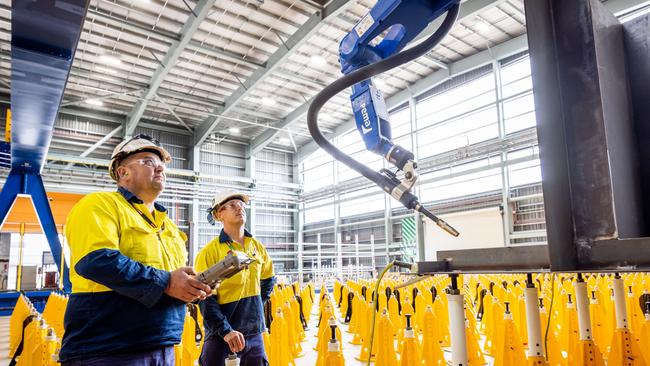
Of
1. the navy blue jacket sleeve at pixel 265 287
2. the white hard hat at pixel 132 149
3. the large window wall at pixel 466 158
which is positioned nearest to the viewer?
the white hard hat at pixel 132 149

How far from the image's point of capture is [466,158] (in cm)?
1429

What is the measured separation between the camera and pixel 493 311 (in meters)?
4.49

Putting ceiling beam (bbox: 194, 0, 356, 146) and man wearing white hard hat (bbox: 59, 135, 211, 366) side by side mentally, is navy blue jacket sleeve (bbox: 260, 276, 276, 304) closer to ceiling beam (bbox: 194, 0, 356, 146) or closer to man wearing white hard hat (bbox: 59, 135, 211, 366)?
man wearing white hard hat (bbox: 59, 135, 211, 366)

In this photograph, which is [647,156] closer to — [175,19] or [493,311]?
[493,311]

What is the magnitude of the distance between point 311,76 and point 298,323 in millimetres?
11106

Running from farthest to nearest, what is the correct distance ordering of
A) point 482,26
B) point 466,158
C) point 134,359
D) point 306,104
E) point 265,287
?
point 306,104, point 466,158, point 482,26, point 265,287, point 134,359

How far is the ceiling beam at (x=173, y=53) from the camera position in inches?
408

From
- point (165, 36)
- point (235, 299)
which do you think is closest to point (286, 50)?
point (165, 36)

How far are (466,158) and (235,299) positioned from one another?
12.8 m

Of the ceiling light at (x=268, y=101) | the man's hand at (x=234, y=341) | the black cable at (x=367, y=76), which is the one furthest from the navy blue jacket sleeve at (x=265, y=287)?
the ceiling light at (x=268, y=101)

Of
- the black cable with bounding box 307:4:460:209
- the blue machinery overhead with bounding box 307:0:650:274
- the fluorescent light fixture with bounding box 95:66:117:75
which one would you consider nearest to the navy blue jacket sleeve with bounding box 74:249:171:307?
the black cable with bounding box 307:4:460:209

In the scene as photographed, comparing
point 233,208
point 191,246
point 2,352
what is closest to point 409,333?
point 233,208

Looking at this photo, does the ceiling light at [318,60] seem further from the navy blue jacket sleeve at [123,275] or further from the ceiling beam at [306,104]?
the navy blue jacket sleeve at [123,275]

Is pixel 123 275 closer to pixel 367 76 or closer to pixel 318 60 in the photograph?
pixel 367 76
